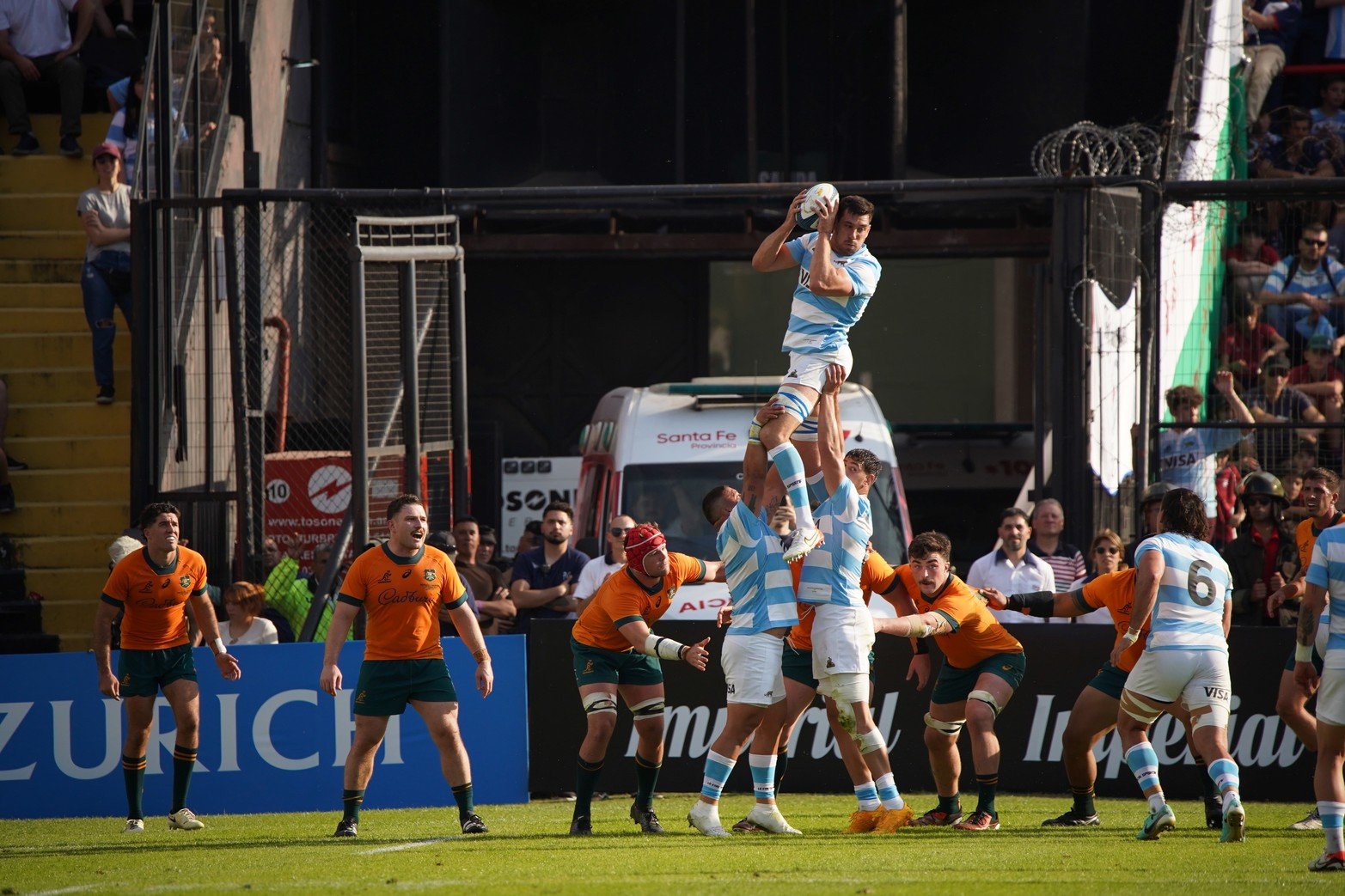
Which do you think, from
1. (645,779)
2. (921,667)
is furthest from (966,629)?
(645,779)

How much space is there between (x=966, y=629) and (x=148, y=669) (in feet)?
16.6

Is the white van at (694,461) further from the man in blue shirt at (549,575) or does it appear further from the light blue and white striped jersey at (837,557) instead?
the light blue and white striped jersey at (837,557)

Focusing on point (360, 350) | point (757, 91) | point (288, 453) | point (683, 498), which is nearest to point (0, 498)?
point (288, 453)

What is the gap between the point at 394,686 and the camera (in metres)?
9.75

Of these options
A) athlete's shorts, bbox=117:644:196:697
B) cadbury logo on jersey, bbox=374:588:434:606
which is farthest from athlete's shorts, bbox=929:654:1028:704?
athlete's shorts, bbox=117:644:196:697

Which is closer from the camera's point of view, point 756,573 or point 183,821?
point 756,573

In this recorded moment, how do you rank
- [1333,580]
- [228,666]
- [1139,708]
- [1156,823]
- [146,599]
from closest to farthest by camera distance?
[1333,580] < [1139,708] < [1156,823] < [146,599] < [228,666]

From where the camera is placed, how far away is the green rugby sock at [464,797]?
992cm

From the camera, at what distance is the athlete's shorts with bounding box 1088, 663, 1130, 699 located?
9.77 meters

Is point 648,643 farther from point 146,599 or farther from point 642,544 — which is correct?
point 146,599

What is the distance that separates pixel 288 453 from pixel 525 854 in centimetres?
623

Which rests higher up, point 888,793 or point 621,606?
point 621,606

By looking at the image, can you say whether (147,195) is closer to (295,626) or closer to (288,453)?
(288,453)

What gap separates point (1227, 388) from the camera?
13133 millimetres
